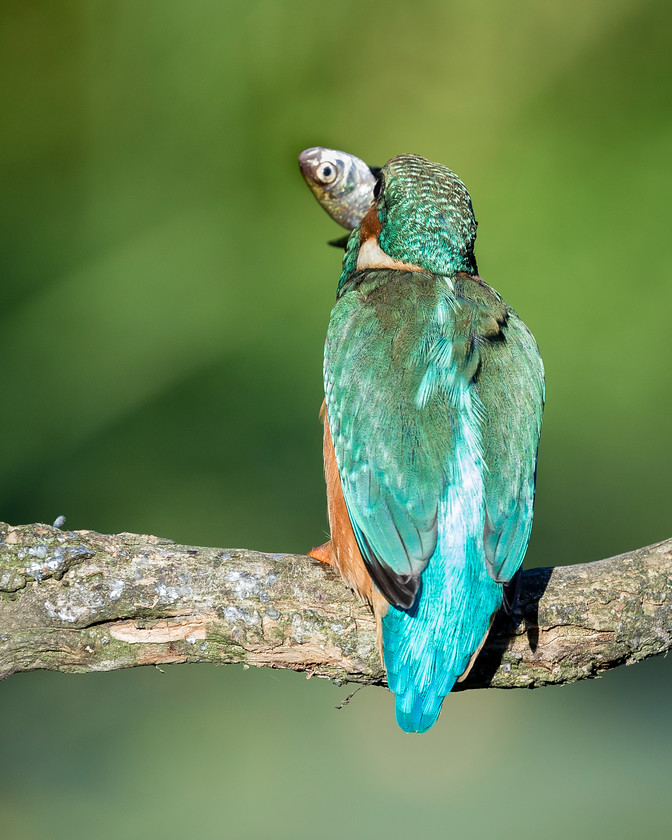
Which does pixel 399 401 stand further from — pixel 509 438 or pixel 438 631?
pixel 438 631

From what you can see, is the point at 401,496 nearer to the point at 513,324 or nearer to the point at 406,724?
the point at 406,724

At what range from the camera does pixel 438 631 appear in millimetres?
1492

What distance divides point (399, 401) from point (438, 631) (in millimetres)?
405

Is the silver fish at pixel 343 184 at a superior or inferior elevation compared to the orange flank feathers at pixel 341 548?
superior

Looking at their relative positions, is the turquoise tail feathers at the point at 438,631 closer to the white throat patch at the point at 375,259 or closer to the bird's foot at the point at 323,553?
the bird's foot at the point at 323,553

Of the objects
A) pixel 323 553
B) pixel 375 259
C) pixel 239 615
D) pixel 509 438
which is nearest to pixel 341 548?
pixel 323 553

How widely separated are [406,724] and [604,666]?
1.65 ft

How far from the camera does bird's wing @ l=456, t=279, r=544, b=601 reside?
4.94 feet

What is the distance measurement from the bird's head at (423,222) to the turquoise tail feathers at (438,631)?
0.67m

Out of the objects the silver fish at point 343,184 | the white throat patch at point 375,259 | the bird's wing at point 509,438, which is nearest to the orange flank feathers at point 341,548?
the bird's wing at point 509,438

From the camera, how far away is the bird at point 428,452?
1495mm

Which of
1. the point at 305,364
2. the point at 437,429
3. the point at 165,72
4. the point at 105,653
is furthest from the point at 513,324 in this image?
the point at 165,72

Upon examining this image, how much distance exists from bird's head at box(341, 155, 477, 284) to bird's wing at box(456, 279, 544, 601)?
0.44 ft

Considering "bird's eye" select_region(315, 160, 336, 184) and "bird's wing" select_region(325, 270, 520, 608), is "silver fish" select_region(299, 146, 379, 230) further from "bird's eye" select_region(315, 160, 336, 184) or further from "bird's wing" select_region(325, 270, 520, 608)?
"bird's wing" select_region(325, 270, 520, 608)
